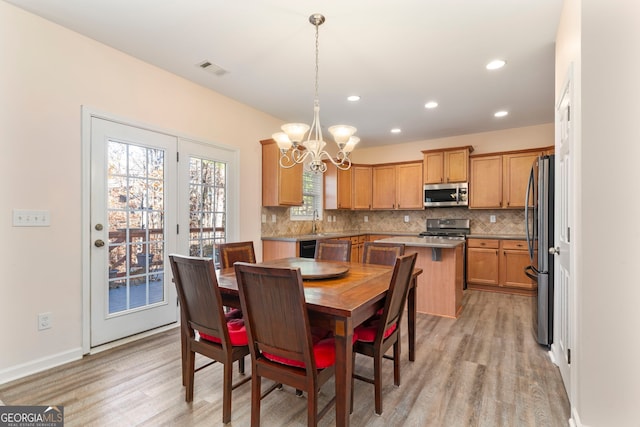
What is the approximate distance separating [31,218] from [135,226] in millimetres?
777

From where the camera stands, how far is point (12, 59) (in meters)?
2.25

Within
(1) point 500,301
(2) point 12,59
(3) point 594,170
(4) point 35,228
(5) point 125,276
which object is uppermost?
(2) point 12,59

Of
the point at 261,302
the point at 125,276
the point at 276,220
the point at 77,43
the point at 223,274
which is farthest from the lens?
the point at 276,220

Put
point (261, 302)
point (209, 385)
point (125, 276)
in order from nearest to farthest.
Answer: point (261, 302), point (209, 385), point (125, 276)

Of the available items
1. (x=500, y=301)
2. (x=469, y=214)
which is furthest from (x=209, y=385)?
(x=469, y=214)

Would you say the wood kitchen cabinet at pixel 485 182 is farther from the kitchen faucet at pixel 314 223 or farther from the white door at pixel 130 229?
the white door at pixel 130 229

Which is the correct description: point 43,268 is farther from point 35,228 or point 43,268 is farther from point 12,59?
point 12,59

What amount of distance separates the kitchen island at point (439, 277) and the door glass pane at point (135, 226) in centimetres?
245

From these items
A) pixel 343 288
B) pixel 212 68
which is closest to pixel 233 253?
pixel 343 288

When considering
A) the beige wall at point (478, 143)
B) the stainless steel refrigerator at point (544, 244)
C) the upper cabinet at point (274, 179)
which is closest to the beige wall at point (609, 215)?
the stainless steel refrigerator at point (544, 244)

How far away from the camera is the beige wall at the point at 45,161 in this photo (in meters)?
2.24

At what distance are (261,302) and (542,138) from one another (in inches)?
212

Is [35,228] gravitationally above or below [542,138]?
below

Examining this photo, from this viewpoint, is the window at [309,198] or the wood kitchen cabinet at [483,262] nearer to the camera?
the wood kitchen cabinet at [483,262]
